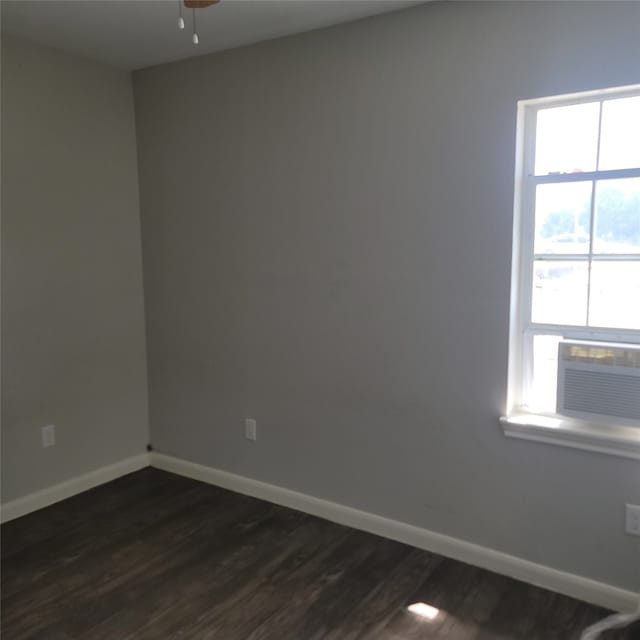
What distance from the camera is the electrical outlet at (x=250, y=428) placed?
3244 millimetres

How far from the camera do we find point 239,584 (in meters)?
2.44

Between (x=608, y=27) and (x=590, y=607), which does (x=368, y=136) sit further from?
(x=590, y=607)

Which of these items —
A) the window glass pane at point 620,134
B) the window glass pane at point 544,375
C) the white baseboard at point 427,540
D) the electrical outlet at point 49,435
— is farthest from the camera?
the electrical outlet at point 49,435

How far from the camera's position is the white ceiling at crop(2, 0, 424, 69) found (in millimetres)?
2463

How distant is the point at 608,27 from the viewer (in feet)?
6.82

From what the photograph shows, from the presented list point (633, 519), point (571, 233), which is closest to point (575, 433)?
point (633, 519)

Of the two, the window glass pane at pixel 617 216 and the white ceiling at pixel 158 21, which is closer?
the window glass pane at pixel 617 216

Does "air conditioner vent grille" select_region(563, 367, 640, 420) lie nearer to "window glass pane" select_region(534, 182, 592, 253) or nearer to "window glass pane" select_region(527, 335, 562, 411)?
"window glass pane" select_region(527, 335, 562, 411)

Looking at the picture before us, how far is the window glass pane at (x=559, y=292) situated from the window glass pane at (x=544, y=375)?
0.10 meters

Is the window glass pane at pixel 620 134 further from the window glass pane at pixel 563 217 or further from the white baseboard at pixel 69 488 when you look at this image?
the white baseboard at pixel 69 488

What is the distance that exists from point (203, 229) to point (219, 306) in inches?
17.8

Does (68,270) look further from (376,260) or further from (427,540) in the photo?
(427,540)

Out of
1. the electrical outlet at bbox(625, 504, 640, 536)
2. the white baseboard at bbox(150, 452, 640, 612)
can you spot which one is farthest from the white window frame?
the white baseboard at bbox(150, 452, 640, 612)

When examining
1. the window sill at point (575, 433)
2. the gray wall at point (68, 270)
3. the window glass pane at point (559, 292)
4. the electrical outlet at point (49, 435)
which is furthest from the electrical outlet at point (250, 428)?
the window glass pane at point (559, 292)
